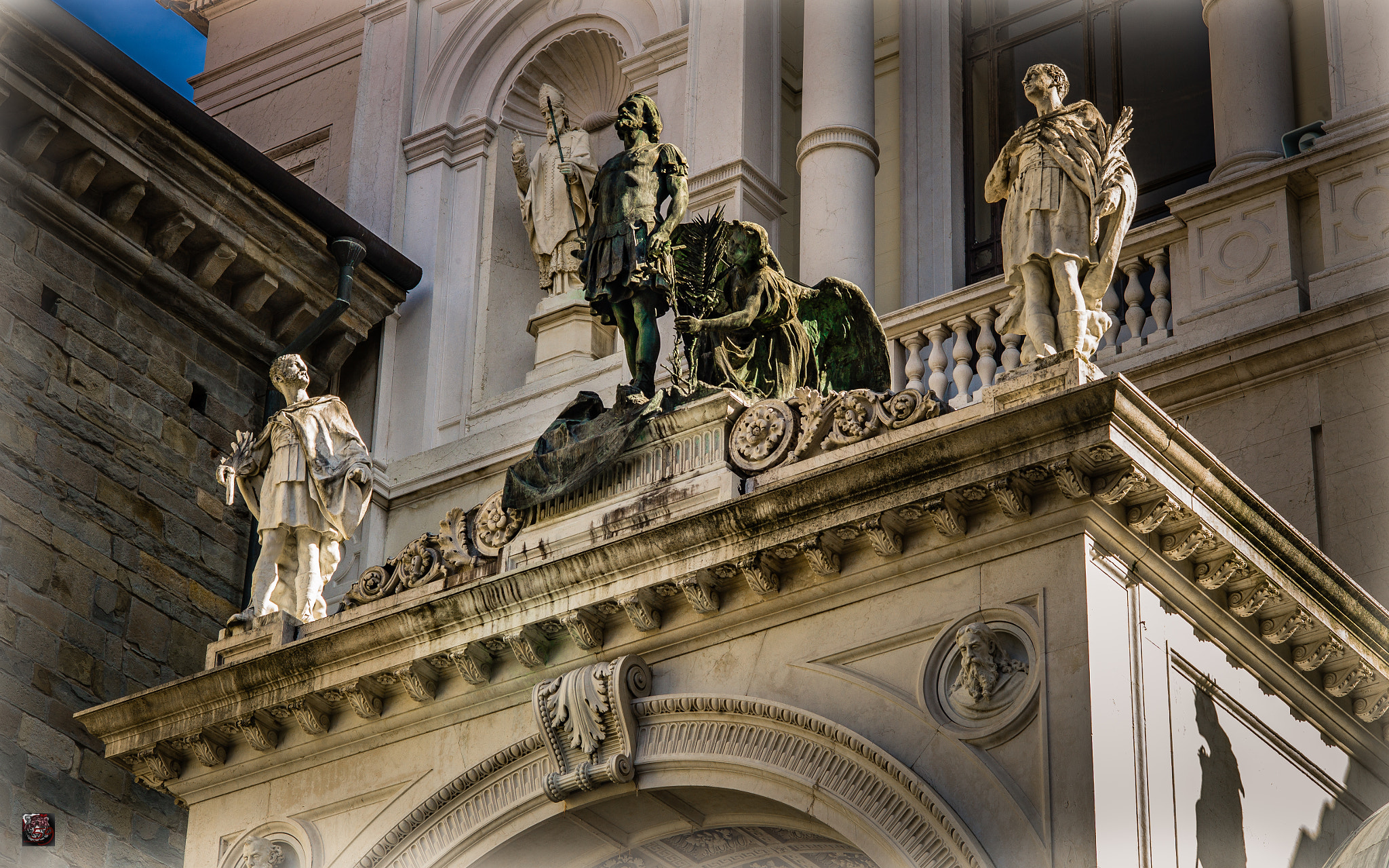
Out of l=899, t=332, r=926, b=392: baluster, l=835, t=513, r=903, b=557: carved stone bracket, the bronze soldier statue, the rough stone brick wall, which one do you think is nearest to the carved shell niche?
the rough stone brick wall

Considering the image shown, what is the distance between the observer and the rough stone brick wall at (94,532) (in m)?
15.7

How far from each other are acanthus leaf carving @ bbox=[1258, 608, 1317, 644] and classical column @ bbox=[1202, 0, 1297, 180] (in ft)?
15.8

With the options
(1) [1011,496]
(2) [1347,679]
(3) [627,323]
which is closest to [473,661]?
(3) [627,323]

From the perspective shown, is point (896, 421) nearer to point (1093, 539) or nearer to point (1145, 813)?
point (1093, 539)

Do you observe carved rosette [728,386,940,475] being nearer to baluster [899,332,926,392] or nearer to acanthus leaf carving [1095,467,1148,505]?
acanthus leaf carving [1095,467,1148,505]

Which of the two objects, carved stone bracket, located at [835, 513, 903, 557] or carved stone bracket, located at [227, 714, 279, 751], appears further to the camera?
carved stone bracket, located at [227, 714, 279, 751]

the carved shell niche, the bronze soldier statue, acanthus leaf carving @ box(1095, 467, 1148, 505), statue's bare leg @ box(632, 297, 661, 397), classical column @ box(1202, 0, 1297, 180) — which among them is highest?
the carved shell niche

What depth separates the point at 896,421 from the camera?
11.0 metres

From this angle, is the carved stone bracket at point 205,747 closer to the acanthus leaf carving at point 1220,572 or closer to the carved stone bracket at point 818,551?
the carved stone bracket at point 818,551

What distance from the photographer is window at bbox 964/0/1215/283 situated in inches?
673

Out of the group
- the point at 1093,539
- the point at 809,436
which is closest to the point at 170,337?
the point at 809,436

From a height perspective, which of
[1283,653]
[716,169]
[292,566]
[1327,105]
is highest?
[716,169]

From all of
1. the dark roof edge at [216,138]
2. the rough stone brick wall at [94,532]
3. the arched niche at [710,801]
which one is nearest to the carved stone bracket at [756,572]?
the arched niche at [710,801]

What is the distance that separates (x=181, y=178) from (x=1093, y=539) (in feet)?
30.9
